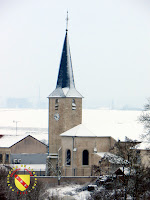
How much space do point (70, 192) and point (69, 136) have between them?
14.9 m

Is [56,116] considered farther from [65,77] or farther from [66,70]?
[66,70]

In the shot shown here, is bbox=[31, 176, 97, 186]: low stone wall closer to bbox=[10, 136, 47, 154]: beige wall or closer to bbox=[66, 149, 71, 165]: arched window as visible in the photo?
bbox=[66, 149, 71, 165]: arched window

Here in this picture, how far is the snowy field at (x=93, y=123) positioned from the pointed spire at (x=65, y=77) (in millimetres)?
5228

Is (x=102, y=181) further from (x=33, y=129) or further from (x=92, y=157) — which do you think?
(x=33, y=129)

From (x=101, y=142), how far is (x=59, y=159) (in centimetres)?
638

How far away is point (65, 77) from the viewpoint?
281 feet

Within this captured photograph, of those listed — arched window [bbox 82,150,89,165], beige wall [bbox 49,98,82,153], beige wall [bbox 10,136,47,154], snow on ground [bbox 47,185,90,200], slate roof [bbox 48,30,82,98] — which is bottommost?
snow on ground [bbox 47,185,90,200]

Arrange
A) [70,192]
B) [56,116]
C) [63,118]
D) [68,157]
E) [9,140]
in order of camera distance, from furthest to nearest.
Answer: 1. [9,140]
2. [56,116]
3. [63,118]
4. [68,157]
5. [70,192]

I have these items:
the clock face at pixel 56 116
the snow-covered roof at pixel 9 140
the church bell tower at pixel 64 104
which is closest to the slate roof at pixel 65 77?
the church bell tower at pixel 64 104

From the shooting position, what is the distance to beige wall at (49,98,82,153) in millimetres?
84188

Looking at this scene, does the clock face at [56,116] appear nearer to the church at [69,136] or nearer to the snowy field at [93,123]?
the church at [69,136]

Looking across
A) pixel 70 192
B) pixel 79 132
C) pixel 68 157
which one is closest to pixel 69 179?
pixel 70 192

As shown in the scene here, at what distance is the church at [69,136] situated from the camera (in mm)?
78125

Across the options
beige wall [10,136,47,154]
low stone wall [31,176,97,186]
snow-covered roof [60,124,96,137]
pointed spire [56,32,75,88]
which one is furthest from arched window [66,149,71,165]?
beige wall [10,136,47,154]
